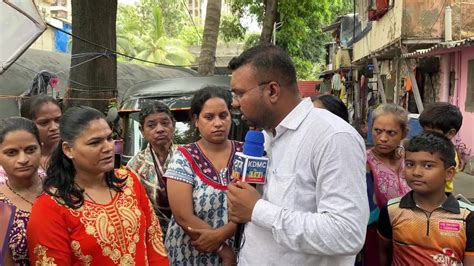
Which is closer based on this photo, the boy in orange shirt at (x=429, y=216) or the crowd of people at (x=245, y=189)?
the crowd of people at (x=245, y=189)

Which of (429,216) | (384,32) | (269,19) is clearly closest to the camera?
(429,216)

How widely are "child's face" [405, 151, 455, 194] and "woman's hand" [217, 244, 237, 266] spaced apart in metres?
1.03

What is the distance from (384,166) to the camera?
114 inches

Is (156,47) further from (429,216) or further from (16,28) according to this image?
(429,216)

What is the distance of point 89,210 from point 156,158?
3.74 feet

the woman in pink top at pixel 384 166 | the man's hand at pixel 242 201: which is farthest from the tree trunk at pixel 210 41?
the man's hand at pixel 242 201

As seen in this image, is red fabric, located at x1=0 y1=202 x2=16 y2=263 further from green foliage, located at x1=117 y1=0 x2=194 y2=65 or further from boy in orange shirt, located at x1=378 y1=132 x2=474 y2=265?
green foliage, located at x1=117 y1=0 x2=194 y2=65

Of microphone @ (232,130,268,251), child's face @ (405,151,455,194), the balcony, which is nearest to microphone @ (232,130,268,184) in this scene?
microphone @ (232,130,268,251)

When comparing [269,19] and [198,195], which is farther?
[269,19]

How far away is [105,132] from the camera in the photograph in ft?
7.48

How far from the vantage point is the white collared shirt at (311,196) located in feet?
5.16

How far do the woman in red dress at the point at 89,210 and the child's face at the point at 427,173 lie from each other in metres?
1.34

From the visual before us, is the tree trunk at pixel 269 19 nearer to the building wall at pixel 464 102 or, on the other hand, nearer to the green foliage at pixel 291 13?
the green foliage at pixel 291 13

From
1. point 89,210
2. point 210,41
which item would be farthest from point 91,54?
point 210,41
